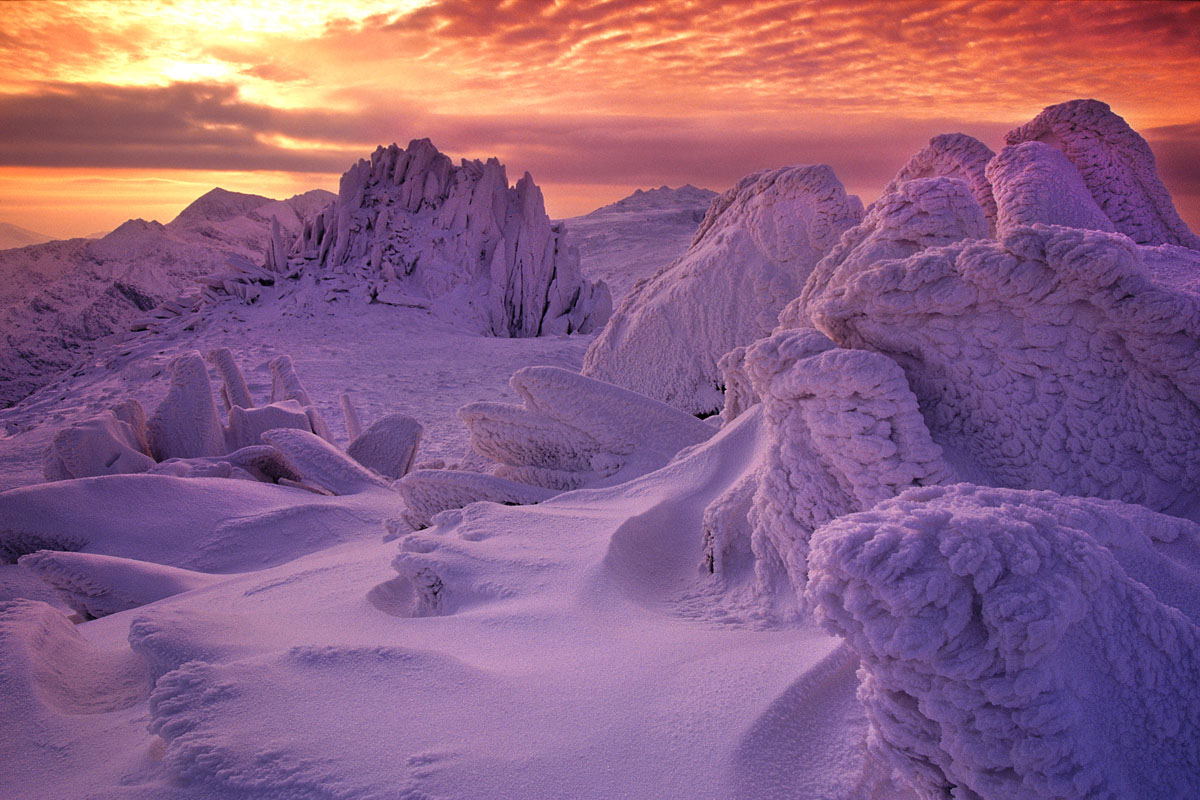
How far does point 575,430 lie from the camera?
2.96m

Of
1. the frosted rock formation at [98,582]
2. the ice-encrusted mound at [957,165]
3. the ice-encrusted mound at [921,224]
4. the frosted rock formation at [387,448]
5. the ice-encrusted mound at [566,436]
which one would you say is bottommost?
the frosted rock formation at [387,448]

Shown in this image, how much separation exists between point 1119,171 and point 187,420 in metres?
4.39

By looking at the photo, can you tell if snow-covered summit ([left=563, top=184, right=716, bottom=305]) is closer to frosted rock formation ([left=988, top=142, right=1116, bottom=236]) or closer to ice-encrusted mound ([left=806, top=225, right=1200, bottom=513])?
frosted rock formation ([left=988, top=142, right=1116, bottom=236])

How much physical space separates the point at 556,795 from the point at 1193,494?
4.19 ft

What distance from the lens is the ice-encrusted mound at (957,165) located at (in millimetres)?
2580

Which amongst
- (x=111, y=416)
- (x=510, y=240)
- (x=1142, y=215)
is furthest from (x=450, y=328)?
(x=1142, y=215)

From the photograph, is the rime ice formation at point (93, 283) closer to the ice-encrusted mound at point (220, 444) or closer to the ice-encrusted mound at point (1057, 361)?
the ice-encrusted mound at point (220, 444)

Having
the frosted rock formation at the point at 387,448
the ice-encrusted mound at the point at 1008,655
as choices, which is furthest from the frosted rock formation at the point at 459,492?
the ice-encrusted mound at the point at 1008,655

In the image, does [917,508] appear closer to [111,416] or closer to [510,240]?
[111,416]

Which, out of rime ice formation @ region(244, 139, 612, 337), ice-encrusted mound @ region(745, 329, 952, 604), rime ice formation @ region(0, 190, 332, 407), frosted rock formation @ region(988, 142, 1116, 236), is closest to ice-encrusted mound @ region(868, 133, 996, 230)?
frosted rock formation @ region(988, 142, 1116, 236)

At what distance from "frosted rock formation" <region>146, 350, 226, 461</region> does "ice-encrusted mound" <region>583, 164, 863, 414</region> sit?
2165 mm

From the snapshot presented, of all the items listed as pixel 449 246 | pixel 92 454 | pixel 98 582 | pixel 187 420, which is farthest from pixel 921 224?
pixel 449 246

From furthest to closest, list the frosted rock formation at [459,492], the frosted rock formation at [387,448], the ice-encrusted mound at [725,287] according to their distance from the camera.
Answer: the frosted rock formation at [387,448]
the ice-encrusted mound at [725,287]
the frosted rock formation at [459,492]

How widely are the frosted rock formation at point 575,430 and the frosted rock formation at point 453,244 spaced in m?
8.07
